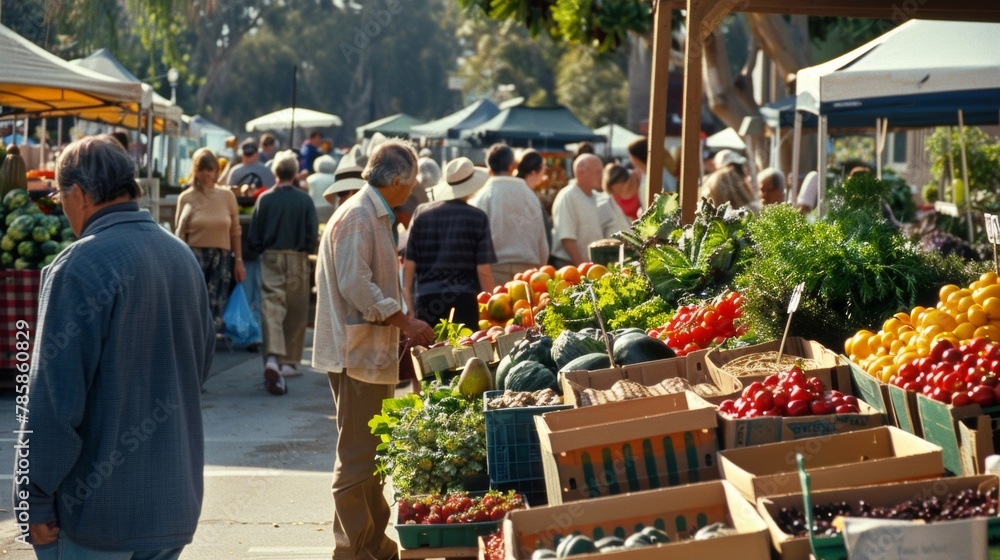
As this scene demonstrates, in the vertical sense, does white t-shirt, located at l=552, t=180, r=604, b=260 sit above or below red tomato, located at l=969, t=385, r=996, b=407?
above

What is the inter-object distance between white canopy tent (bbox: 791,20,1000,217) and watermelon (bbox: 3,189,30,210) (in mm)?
6687

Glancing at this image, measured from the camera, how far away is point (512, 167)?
9750 millimetres

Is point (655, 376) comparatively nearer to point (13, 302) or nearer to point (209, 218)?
point (13, 302)

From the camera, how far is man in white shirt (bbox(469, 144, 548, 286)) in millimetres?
9430

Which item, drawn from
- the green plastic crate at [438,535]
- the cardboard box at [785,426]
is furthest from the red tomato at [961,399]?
the green plastic crate at [438,535]

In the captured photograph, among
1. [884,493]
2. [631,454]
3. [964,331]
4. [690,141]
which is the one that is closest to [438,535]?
[631,454]

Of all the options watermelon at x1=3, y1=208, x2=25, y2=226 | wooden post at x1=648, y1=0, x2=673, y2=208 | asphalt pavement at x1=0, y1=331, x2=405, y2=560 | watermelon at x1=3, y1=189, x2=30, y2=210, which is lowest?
asphalt pavement at x1=0, y1=331, x2=405, y2=560

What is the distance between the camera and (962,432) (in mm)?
3701

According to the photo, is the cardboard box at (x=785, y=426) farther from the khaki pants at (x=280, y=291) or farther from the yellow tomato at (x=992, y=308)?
the khaki pants at (x=280, y=291)

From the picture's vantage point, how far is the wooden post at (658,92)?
26.9 ft

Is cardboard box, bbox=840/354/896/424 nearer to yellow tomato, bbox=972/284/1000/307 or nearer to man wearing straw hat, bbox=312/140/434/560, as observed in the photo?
yellow tomato, bbox=972/284/1000/307

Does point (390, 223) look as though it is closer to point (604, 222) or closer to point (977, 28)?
point (604, 222)

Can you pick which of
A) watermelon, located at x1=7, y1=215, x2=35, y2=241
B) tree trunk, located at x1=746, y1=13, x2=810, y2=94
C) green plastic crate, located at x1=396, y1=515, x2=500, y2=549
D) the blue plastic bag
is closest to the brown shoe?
the blue plastic bag

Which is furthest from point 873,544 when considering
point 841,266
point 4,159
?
point 4,159
